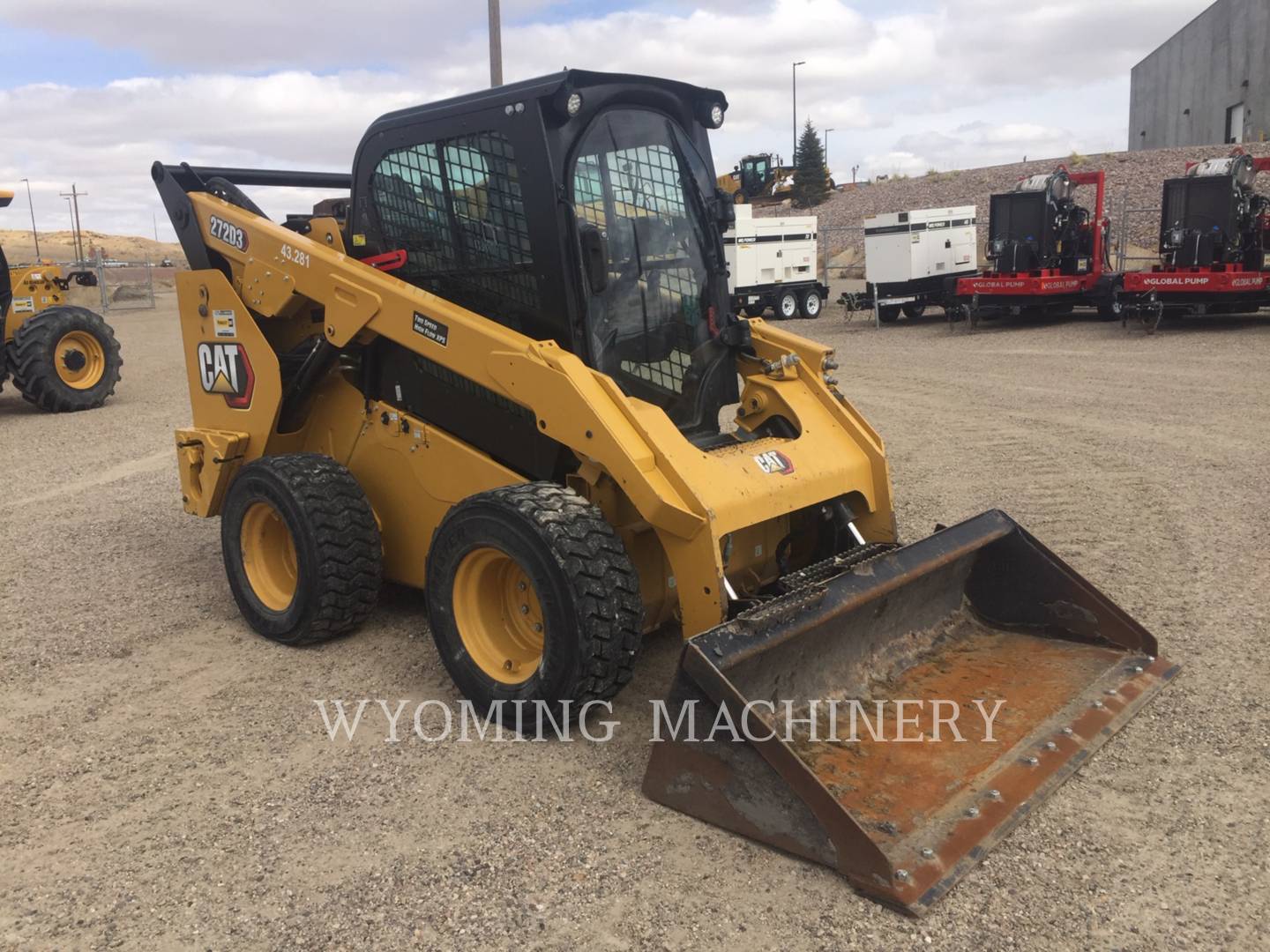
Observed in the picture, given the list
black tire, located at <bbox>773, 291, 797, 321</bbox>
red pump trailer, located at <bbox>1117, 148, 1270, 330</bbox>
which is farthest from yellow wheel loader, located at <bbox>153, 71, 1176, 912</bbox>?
black tire, located at <bbox>773, 291, 797, 321</bbox>

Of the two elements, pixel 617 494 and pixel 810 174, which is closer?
pixel 617 494

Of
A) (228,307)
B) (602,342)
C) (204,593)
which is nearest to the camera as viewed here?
(602,342)

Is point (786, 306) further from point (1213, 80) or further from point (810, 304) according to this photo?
point (1213, 80)

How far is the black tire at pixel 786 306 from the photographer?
22.2m

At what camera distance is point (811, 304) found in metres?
22.7

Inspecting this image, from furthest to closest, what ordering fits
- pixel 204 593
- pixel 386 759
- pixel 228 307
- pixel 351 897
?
1. pixel 204 593
2. pixel 228 307
3. pixel 386 759
4. pixel 351 897

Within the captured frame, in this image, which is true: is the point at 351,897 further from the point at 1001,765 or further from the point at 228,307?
the point at 228,307

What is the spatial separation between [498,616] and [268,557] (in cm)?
159

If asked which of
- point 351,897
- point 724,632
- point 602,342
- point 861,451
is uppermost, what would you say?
point 602,342

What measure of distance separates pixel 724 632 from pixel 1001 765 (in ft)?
3.35

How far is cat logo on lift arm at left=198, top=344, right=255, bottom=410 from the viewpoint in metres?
5.28

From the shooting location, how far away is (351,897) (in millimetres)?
2959

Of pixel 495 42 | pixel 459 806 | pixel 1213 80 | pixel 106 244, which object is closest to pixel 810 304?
pixel 495 42

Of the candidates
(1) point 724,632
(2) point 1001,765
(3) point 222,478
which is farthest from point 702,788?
(3) point 222,478
